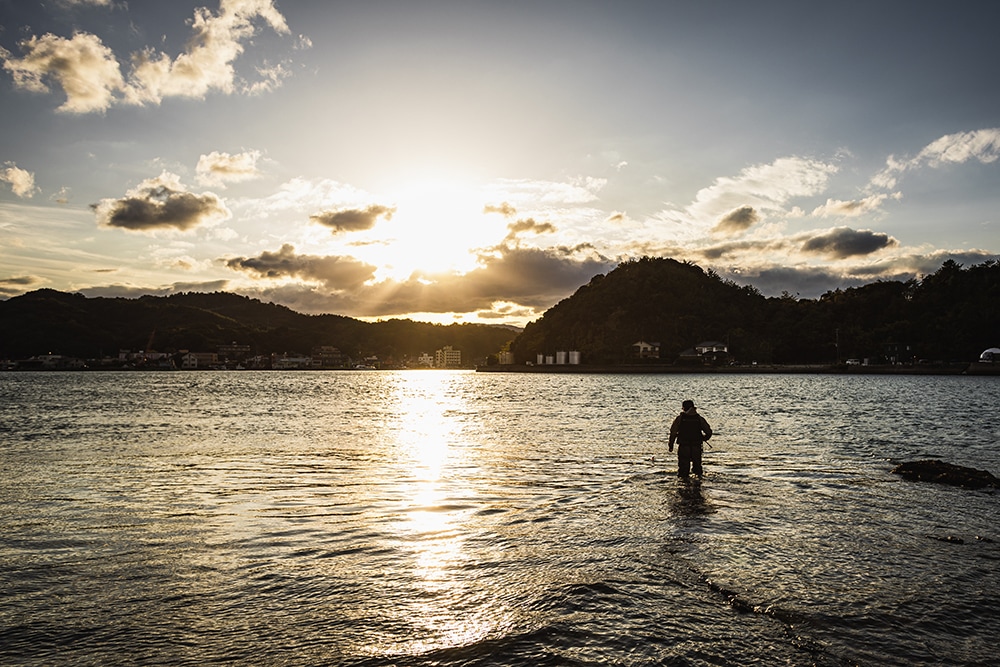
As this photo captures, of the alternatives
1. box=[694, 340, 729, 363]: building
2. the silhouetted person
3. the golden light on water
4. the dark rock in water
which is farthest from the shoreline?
the golden light on water

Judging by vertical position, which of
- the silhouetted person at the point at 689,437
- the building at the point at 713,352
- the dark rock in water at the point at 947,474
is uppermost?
the building at the point at 713,352

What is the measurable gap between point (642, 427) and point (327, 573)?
95.8 ft

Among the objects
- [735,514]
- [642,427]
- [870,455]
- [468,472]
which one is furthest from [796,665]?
[642,427]

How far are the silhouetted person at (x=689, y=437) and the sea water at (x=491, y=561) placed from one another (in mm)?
727

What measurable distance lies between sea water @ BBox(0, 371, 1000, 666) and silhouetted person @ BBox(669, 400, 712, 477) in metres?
0.73

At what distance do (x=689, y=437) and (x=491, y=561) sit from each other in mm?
9784

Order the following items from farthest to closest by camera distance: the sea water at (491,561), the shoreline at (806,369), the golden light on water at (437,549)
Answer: the shoreline at (806,369) → the golden light on water at (437,549) → the sea water at (491,561)

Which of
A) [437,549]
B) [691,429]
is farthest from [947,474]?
[437,549]

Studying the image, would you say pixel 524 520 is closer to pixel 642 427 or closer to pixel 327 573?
pixel 327 573

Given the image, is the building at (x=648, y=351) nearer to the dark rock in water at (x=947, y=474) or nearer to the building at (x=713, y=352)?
the building at (x=713, y=352)

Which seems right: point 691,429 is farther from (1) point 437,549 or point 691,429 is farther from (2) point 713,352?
(2) point 713,352

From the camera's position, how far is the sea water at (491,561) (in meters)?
7.24

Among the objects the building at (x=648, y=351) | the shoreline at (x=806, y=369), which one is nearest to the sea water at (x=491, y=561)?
the shoreline at (x=806, y=369)

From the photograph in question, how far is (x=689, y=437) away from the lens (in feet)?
59.9
